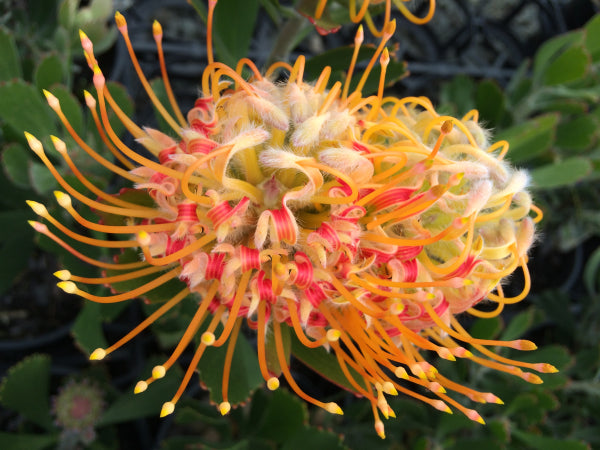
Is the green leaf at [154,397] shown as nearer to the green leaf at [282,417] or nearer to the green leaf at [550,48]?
the green leaf at [282,417]

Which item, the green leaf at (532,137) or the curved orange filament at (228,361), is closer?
the curved orange filament at (228,361)

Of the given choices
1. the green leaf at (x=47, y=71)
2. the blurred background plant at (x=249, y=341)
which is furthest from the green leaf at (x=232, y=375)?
the green leaf at (x=47, y=71)

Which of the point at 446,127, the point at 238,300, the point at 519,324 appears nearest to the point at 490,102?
the point at 519,324

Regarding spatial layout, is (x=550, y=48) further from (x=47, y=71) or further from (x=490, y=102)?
(x=47, y=71)

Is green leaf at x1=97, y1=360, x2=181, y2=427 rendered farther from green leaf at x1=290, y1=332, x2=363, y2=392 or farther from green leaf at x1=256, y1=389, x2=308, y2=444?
green leaf at x1=290, y1=332, x2=363, y2=392

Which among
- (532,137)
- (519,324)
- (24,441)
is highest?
(532,137)

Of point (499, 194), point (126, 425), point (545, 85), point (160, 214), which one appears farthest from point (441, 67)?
point (126, 425)
